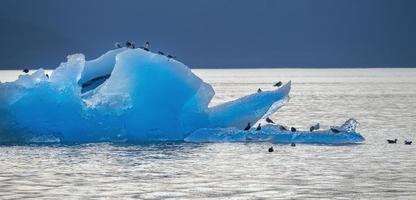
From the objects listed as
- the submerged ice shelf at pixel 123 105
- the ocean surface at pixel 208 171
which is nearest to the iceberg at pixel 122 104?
the submerged ice shelf at pixel 123 105

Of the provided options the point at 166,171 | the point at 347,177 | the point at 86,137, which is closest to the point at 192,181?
the point at 166,171

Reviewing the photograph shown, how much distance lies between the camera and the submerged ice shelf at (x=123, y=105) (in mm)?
24797

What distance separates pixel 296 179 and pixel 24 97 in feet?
28.4

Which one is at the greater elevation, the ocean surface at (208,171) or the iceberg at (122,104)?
the iceberg at (122,104)

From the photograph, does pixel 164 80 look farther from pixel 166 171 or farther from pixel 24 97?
pixel 166 171

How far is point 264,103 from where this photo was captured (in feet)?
84.8

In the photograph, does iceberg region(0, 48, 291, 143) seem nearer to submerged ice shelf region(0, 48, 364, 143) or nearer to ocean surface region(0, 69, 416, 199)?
submerged ice shelf region(0, 48, 364, 143)

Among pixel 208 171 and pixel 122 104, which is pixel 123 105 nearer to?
pixel 122 104

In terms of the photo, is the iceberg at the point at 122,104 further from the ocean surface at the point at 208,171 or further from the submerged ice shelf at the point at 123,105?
the ocean surface at the point at 208,171

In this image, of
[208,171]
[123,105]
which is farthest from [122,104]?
[208,171]

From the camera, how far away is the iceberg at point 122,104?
81.3 ft

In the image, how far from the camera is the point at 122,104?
24.8 metres

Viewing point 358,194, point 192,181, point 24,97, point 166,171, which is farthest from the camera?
point 24,97

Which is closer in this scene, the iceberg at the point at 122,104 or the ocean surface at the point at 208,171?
the ocean surface at the point at 208,171
